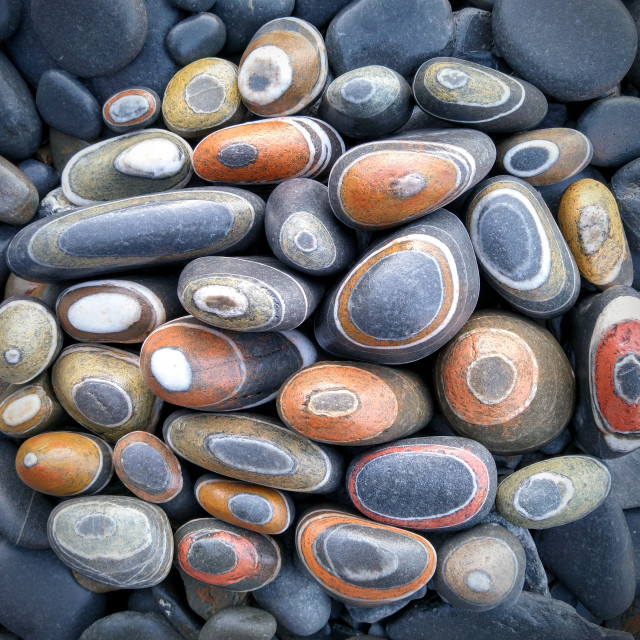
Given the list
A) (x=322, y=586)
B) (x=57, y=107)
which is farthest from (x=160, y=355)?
(x=57, y=107)

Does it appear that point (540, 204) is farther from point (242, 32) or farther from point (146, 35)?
point (146, 35)

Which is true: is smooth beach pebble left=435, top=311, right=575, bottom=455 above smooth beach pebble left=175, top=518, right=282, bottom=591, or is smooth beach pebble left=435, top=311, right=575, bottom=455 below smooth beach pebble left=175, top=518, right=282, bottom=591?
above

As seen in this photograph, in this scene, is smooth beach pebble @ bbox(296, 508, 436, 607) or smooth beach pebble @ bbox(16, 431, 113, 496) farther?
smooth beach pebble @ bbox(16, 431, 113, 496)

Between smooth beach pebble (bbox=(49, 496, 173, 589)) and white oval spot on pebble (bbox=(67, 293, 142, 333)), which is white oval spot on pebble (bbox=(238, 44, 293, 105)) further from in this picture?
smooth beach pebble (bbox=(49, 496, 173, 589))

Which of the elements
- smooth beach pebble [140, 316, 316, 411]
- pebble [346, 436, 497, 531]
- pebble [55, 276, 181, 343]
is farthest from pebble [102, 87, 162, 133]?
pebble [346, 436, 497, 531]

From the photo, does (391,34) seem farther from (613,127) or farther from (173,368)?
(173,368)

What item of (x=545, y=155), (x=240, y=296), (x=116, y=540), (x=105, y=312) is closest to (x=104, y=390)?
(x=105, y=312)
